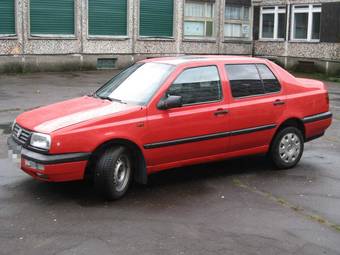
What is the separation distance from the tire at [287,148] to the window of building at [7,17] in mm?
15704

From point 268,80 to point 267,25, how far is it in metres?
21.1

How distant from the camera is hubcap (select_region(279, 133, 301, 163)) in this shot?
7875 millimetres

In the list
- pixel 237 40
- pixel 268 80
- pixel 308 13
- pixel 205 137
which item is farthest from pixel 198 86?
pixel 237 40

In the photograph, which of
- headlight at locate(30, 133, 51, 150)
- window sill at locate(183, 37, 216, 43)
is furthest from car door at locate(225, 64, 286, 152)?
window sill at locate(183, 37, 216, 43)

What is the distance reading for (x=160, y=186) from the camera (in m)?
6.96

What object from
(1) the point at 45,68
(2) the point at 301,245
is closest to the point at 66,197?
(2) the point at 301,245

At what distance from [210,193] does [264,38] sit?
2255 centimetres

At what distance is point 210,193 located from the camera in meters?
6.70

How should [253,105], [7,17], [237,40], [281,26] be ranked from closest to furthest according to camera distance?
[253,105] → [7,17] → [281,26] → [237,40]

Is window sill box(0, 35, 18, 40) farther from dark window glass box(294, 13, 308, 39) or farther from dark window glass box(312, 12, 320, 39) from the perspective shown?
dark window glass box(312, 12, 320, 39)

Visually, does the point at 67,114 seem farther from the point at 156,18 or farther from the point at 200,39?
the point at 200,39

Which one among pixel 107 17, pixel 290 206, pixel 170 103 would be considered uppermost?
pixel 107 17

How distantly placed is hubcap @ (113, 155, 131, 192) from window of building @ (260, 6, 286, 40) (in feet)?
72.1

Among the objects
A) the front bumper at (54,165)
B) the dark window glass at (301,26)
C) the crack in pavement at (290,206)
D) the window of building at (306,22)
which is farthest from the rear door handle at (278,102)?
the dark window glass at (301,26)
